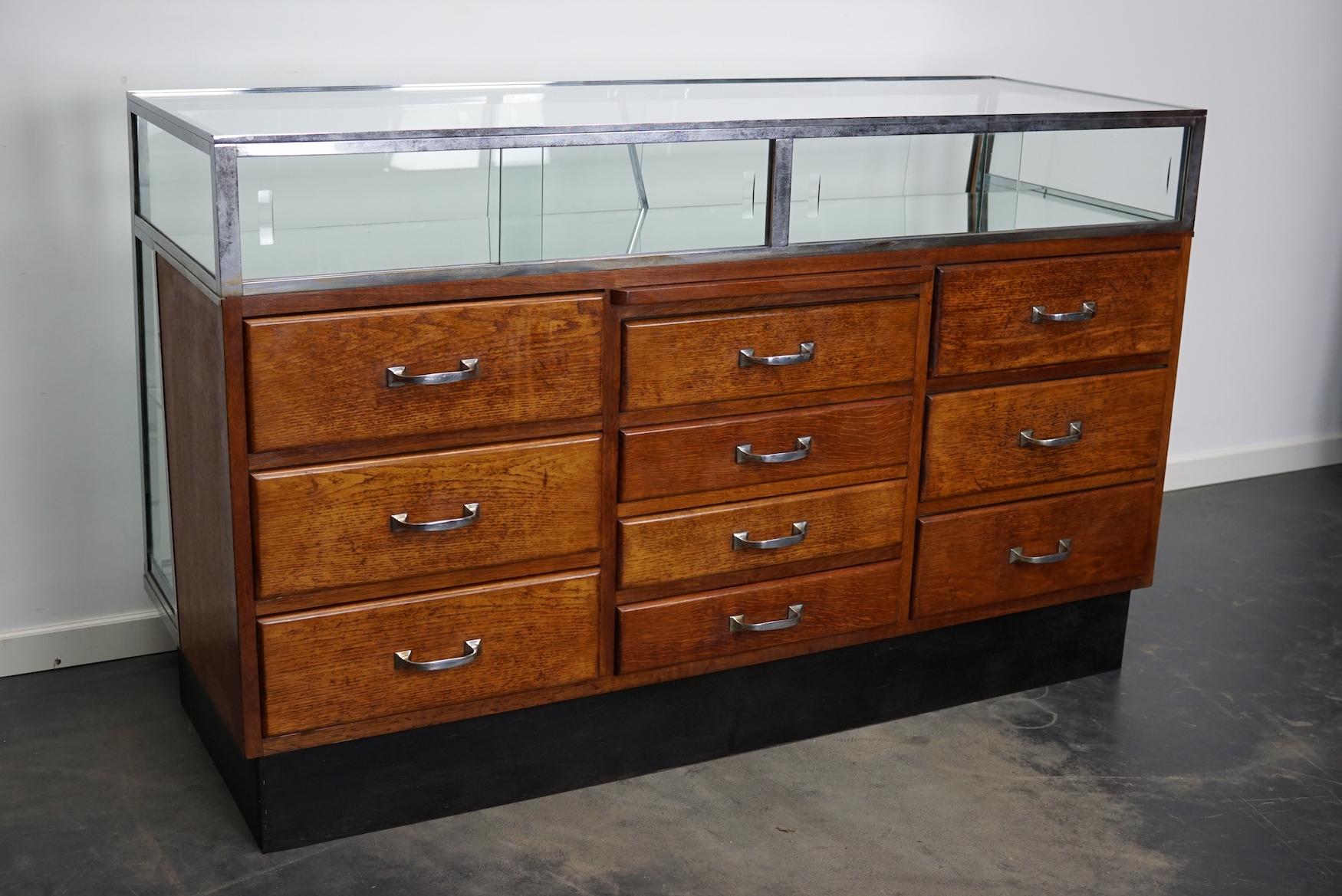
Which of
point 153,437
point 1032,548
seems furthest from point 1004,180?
point 153,437

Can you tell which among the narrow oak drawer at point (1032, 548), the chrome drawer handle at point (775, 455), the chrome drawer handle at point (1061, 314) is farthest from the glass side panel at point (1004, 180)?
the narrow oak drawer at point (1032, 548)

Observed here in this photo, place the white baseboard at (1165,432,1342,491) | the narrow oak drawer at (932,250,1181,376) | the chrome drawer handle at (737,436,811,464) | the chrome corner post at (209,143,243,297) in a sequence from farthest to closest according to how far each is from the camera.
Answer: the white baseboard at (1165,432,1342,491)
the narrow oak drawer at (932,250,1181,376)
the chrome drawer handle at (737,436,811,464)
the chrome corner post at (209,143,243,297)

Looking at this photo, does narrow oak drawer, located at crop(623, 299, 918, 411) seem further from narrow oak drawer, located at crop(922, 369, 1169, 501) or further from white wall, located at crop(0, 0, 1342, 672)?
white wall, located at crop(0, 0, 1342, 672)

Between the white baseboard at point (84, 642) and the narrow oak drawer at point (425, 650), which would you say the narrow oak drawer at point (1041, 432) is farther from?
the white baseboard at point (84, 642)

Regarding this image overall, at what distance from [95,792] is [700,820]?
1.00 meters

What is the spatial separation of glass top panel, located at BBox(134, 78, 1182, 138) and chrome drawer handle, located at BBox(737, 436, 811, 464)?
1.73ft

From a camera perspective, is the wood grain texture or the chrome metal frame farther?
the wood grain texture

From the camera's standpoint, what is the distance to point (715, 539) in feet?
7.98

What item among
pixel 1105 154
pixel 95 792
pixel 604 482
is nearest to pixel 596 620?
pixel 604 482

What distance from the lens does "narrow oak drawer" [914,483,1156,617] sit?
266cm

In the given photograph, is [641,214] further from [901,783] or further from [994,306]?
[901,783]

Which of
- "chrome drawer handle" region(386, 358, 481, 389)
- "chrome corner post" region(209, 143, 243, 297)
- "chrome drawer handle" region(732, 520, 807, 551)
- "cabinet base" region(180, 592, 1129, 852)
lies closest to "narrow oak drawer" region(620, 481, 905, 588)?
"chrome drawer handle" region(732, 520, 807, 551)

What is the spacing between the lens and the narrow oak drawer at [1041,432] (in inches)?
102

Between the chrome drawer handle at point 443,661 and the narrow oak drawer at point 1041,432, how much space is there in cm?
85
